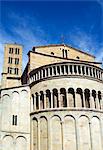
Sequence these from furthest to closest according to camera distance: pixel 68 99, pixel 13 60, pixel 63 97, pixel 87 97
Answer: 1. pixel 13 60
2. pixel 87 97
3. pixel 63 97
4. pixel 68 99

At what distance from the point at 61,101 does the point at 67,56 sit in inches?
345

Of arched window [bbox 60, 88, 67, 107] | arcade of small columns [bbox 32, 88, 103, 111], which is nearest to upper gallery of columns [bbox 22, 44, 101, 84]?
arcade of small columns [bbox 32, 88, 103, 111]

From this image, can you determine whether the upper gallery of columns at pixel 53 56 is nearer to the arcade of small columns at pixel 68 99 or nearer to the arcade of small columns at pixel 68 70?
the arcade of small columns at pixel 68 70

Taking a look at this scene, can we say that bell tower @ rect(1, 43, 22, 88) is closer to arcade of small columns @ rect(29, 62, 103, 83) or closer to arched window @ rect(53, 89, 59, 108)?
arcade of small columns @ rect(29, 62, 103, 83)

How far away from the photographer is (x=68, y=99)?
20.3 meters

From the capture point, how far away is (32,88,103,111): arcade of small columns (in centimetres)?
2033

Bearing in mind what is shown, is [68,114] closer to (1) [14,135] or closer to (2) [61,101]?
(2) [61,101]

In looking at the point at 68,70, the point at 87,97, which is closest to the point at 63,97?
the point at 87,97

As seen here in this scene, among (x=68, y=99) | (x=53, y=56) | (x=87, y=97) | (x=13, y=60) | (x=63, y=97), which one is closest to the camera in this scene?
(x=68, y=99)

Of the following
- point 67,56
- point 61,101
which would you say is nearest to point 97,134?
point 61,101

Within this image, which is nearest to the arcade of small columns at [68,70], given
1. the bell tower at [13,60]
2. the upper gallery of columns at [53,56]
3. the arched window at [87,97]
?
the upper gallery of columns at [53,56]

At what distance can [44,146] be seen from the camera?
19234 millimetres

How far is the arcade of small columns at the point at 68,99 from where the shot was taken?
20.3 meters

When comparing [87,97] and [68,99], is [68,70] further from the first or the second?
[87,97]
